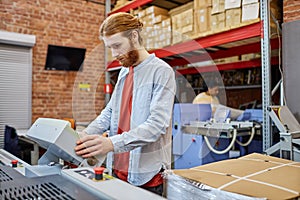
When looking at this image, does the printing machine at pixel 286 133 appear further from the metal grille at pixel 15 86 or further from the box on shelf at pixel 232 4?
the metal grille at pixel 15 86

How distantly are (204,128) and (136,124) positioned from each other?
6.71ft

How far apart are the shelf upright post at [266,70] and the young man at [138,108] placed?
167 centimetres

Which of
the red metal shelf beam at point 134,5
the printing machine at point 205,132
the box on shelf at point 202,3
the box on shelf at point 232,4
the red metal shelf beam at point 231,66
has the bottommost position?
the printing machine at point 205,132

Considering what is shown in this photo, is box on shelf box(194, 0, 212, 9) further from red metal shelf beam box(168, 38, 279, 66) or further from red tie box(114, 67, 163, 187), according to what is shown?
red tie box(114, 67, 163, 187)

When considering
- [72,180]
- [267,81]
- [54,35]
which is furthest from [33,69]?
[72,180]

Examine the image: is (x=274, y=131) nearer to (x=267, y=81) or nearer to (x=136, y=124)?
(x=267, y=81)

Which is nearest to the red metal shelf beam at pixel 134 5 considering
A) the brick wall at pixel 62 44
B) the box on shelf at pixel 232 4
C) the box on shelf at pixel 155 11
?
the box on shelf at pixel 155 11

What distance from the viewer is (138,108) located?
110cm

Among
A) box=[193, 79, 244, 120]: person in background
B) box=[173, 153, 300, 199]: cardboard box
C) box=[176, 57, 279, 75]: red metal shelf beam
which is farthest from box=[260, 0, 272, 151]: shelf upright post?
box=[173, 153, 300, 199]: cardboard box

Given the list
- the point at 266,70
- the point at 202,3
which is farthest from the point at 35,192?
the point at 202,3

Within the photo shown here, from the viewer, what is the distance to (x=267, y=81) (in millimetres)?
2531

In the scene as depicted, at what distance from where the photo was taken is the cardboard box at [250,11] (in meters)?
2.66

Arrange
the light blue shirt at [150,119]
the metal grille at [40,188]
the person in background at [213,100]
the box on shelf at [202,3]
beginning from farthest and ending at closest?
the person in background at [213,100], the box on shelf at [202,3], the light blue shirt at [150,119], the metal grille at [40,188]

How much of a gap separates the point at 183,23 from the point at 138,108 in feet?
8.39
